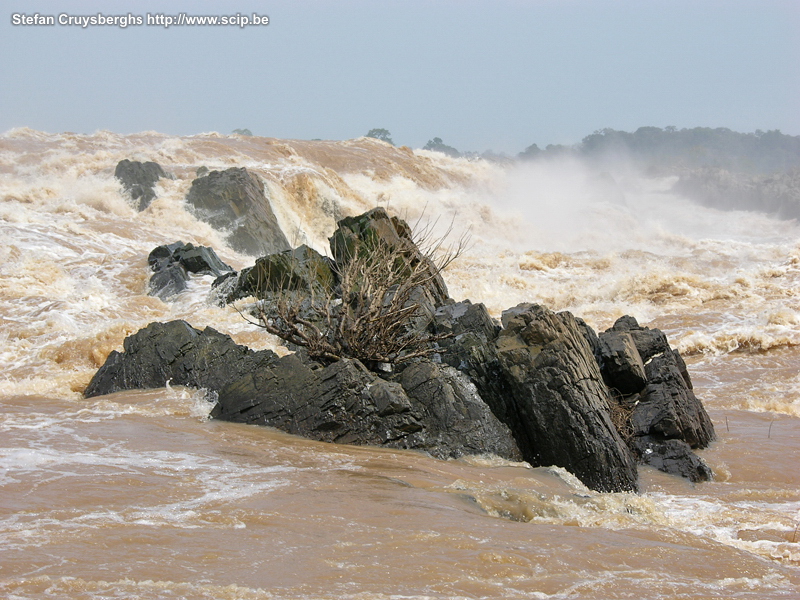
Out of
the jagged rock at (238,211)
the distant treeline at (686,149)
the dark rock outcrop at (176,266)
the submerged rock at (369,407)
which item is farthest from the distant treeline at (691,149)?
the submerged rock at (369,407)

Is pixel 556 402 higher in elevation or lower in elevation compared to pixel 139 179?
lower

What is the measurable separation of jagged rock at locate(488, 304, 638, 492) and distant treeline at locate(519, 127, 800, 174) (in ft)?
244

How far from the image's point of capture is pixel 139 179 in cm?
2231

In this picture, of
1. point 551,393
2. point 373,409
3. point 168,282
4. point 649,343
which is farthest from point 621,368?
point 168,282

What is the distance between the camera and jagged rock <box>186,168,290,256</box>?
21500 millimetres

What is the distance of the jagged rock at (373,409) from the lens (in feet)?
20.1

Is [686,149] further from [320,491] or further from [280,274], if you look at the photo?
[320,491]

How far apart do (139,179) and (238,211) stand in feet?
11.3

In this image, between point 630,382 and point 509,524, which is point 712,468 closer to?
point 630,382

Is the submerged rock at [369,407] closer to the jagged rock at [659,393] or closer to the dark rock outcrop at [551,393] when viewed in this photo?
the dark rock outcrop at [551,393]

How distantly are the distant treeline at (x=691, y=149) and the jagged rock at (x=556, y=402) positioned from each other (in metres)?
74.3

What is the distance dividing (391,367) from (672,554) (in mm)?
4143

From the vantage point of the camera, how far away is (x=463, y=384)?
6590mm

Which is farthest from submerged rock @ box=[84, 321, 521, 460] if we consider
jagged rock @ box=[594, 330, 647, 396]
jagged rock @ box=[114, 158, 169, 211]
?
jagged rock @ box=[114, 158, 169, 211]
